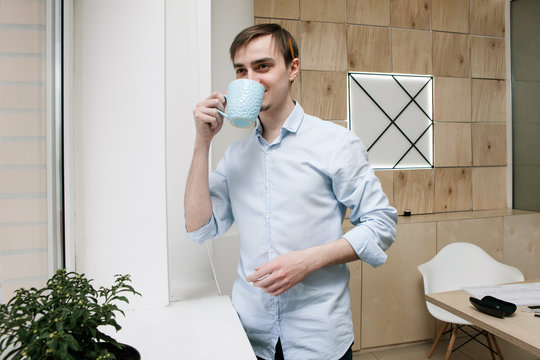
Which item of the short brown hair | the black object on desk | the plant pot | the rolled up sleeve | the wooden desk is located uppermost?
the short brown hair

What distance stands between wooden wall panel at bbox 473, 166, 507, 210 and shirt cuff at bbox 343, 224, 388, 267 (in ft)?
9.14

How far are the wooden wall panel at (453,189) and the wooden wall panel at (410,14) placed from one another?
1260mm

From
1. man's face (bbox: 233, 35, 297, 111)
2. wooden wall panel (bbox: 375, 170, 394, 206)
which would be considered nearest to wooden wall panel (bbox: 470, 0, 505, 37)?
wooden wall panel (bbox: 375, 170, 394, 206)

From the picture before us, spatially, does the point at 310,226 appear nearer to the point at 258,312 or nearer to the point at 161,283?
the point at 258,312

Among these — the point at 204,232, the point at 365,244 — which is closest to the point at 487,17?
the point at 365,244

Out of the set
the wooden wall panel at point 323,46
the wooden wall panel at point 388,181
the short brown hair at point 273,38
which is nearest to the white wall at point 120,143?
the short brown hair at point 273,38

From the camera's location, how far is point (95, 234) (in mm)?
1089

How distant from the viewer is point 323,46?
2.83 meters

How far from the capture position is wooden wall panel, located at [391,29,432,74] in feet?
9.94

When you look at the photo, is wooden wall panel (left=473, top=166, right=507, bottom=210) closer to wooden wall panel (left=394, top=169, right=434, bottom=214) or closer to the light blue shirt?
wooden wall panel (left=394, top=169, right=434, bottom=214)

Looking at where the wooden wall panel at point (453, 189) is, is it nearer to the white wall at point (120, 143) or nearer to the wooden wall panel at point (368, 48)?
the wooden wall panel at point (368, 48)

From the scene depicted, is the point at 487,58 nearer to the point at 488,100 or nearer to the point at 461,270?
the point at 488,100

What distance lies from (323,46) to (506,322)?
7.21ft

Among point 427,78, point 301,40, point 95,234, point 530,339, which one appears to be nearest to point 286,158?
point 95,234
